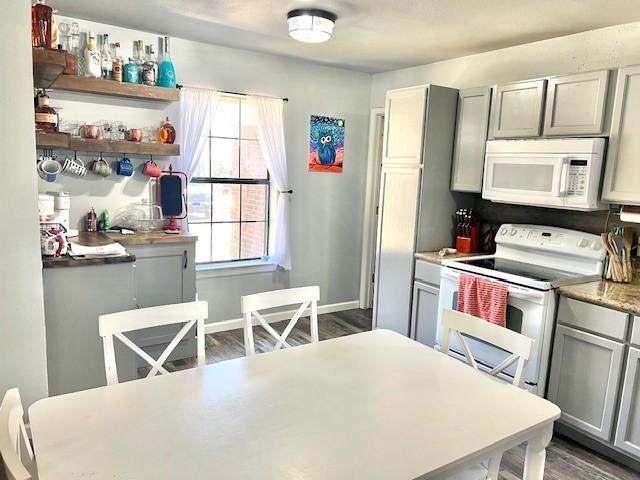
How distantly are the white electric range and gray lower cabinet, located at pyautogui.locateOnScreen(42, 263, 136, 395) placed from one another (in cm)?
205

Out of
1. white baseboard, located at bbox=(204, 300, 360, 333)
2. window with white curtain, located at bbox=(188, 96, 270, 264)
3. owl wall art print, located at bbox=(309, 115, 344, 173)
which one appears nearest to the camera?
window with white curtain, located at bbox=(188, 96, 270, 264)

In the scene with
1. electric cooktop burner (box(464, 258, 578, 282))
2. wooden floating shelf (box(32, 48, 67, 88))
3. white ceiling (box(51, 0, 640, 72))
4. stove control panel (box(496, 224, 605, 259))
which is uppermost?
white ceiling (box(51, 0, 640, 72))

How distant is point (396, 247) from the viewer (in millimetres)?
3715

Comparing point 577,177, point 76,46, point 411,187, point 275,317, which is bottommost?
point 275,317

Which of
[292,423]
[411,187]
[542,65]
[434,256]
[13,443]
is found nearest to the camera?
[13,443]

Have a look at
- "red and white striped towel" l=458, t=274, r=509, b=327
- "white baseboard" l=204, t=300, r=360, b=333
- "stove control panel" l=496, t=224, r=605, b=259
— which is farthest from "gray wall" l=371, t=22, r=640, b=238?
"white baseboard" l=204, t=300, r=360, b=333

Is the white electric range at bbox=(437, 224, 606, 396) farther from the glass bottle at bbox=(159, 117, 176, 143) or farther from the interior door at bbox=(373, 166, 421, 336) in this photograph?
the glass bottle at bbox=(159, 117, 176, 143)

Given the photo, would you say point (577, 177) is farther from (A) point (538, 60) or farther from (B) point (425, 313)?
(B) point (425, 313)

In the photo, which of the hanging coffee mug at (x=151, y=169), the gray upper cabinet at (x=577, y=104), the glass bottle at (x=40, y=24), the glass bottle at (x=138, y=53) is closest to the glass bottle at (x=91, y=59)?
the glass bottle at (x=138, y=53)

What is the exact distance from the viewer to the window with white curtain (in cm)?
397

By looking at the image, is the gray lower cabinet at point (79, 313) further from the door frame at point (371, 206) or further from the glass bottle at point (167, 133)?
the door frame at point (371, 206)

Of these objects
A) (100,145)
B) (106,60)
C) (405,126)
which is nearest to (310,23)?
(405,126)

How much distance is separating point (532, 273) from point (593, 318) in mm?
518

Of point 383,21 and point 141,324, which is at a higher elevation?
point 383,21
